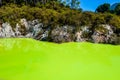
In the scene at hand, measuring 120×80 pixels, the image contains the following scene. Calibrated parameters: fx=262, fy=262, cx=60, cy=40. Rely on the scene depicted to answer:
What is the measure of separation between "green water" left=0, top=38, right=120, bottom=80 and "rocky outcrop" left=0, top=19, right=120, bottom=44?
19.3 ft

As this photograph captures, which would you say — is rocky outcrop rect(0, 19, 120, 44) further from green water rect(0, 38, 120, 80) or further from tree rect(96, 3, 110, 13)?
tree rect(96, 3, 110, 13)

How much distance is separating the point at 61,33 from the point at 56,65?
33.2 feet

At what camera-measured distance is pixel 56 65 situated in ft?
39.9

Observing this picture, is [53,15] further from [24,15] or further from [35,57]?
[35,57]

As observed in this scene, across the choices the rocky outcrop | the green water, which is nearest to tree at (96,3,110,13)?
the rocky outcrop

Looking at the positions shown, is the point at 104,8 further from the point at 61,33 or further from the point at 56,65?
the point at 56,65

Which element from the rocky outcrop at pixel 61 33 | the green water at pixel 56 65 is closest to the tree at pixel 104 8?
the rocky outcrop at pixel 61 33

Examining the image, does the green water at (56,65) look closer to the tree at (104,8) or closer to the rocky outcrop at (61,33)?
the rocky outcrop at (61,33)

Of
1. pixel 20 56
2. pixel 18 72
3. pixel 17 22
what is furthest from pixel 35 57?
pixel 17 22

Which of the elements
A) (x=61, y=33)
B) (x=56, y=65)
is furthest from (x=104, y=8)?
(x=56, y=65)

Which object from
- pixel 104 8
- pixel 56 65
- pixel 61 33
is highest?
pixel 104 8

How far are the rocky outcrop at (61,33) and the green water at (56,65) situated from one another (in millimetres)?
5870

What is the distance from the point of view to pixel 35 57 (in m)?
13.7

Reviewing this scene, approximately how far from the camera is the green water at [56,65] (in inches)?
403
